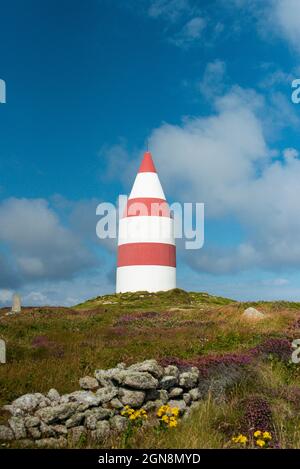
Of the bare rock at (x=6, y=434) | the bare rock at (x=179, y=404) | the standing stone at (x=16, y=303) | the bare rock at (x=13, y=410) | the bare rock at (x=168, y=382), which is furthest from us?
the standing stone at (x=16, y=303)

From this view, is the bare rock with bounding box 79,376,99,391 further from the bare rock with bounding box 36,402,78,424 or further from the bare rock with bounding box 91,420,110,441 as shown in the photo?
the bare rock with bounding box 91,420,110,441

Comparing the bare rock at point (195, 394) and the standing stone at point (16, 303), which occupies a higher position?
the standing stone at point (16, 303)

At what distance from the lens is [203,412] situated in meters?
9.70

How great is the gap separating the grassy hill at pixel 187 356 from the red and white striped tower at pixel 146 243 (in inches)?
576

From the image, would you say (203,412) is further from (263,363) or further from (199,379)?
(263,363)

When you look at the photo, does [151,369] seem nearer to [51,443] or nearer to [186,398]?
[186,398]

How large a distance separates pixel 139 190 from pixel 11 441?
3643 centimetres

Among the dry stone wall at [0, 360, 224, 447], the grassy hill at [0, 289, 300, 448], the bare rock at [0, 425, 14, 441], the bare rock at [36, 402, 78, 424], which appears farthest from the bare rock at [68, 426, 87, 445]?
the bare rock at [0, 425, 14, 441]

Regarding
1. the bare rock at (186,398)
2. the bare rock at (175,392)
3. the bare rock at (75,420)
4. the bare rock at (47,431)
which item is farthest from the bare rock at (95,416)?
the bare rock at (186,398)

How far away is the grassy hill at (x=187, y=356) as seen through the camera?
29.4 ft

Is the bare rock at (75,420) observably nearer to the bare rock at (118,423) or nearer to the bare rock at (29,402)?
the bare rock at (118,423)

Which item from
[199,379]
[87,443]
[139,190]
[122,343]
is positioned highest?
[139,190]

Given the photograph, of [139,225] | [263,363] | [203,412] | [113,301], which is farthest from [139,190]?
[203,412]

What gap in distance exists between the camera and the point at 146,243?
135ft
